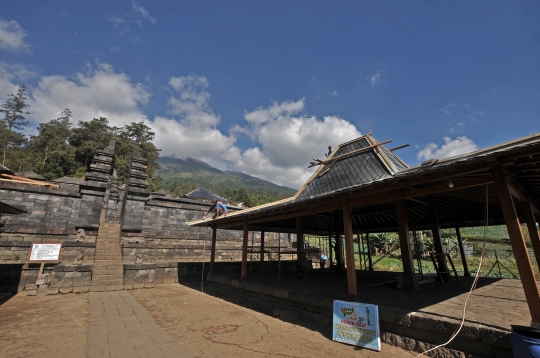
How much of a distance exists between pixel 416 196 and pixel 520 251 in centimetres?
203

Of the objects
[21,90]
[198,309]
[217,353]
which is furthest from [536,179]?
[21,90]

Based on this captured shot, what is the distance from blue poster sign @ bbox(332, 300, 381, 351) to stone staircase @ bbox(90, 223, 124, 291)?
413 inches

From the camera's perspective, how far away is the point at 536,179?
5.26 meters

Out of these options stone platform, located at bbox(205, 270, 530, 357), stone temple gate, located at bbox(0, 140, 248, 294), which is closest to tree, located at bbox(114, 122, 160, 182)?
stone temple gate, located at bbox(0, 140, 248, 294)

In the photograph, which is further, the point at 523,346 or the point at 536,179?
the point at 536,179

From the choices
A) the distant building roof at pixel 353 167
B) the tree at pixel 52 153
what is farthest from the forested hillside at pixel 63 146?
the distant building roof at pixel 353 167

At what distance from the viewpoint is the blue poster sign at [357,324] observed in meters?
4.64

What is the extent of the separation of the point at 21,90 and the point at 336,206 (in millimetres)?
68921

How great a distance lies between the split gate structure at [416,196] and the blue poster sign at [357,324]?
1.12 meters

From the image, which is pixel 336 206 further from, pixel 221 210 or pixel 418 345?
pixel 221 210

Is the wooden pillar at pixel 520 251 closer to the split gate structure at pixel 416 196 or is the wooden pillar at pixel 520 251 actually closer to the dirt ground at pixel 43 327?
the split gate structure at pixel 416 196

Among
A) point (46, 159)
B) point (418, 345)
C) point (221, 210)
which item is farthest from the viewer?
point (46, 159)

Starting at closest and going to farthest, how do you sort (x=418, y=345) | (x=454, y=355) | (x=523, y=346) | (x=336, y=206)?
(x=523, y=346)
(x=454, y=355)
(x=418, y=345)
(x=336, y=206)

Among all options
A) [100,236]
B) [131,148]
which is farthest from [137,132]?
[100,236]
